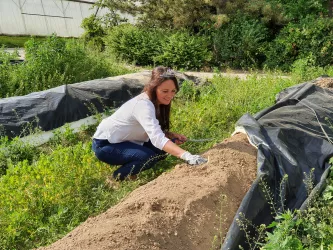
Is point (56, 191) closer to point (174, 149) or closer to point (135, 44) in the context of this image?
point (174, 149)

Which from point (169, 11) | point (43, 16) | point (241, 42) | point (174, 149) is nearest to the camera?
point (174, 149)

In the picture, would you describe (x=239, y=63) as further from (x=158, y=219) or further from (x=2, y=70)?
(x=158, y=219)

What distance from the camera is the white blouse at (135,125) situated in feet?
12.6

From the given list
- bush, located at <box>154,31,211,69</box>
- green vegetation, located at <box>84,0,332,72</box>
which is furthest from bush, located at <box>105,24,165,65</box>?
bush, located at <box>154,31,211,69</box>

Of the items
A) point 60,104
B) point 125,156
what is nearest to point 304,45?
point 60,104

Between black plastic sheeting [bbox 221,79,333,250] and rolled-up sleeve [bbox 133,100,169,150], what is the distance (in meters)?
0.87

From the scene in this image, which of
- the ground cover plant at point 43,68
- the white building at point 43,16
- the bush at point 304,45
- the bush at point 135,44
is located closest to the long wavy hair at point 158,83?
the ground cover plant at point 43,68

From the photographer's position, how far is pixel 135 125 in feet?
13.9

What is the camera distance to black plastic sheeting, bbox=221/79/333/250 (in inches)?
137

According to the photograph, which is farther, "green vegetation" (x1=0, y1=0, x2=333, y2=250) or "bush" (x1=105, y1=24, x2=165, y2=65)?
"bush" (x1=105, y1=24, x2=165, y2=65)

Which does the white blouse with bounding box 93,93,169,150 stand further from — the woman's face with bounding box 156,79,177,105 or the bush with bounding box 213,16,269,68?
the bush with bounding box 213,16,269,68

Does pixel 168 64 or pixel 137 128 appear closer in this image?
pixel 137 128

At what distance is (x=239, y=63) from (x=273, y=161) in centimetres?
887

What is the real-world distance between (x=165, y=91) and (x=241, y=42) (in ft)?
28.8
